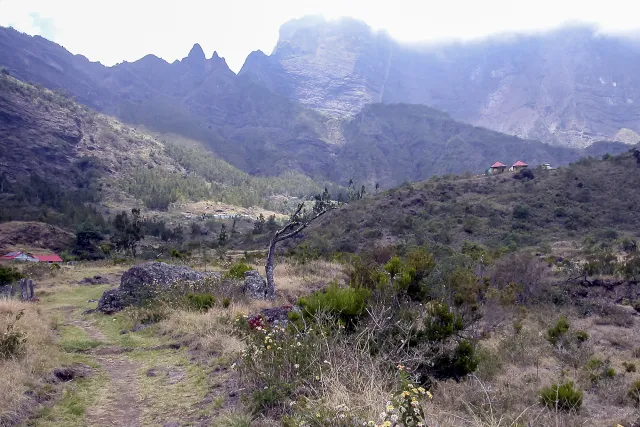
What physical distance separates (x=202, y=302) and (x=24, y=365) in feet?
16.3

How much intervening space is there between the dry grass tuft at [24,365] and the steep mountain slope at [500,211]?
33079 millimetres

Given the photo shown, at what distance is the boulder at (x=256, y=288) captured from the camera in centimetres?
1312

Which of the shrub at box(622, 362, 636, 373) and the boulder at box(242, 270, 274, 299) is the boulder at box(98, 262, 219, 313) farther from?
the shrub at box(622, 362, 636, 373)

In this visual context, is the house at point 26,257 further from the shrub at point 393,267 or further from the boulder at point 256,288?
the shrub at point 393,267

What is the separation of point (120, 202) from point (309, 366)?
107361mm

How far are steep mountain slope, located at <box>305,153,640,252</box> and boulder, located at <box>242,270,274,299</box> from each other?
1087 inches

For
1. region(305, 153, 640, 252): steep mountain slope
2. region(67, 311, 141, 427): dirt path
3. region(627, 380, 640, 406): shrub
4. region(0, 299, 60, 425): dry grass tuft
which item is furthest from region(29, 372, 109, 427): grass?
region(305, 153, 640, 252): steep mountain slope

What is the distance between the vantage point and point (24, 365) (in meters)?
6.85

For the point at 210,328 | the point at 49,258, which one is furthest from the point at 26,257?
the point at 210,328

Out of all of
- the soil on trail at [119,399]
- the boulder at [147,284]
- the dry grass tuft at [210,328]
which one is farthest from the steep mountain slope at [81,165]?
the soil on trail at [119,399]

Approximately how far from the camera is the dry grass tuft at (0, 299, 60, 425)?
18.0ft

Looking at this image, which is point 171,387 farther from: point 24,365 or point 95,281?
point 95,281

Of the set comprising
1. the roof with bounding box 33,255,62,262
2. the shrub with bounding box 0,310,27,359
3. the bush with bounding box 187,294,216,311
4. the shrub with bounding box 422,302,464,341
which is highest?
the shrub with bounding box 422,302,464,341

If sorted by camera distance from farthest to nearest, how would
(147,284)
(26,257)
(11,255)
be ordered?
(11,255) → (26,257) → (147,284)
